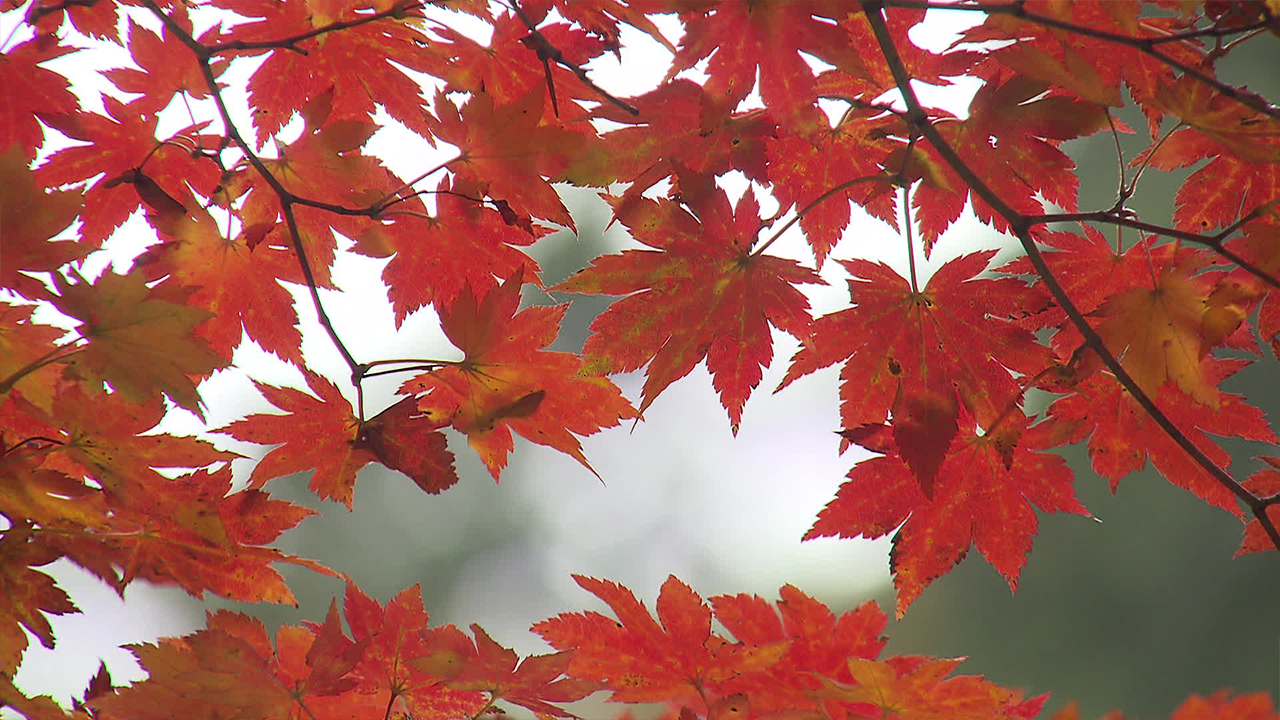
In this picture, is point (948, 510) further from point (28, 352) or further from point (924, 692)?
point (28, 352)

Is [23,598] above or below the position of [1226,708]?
above

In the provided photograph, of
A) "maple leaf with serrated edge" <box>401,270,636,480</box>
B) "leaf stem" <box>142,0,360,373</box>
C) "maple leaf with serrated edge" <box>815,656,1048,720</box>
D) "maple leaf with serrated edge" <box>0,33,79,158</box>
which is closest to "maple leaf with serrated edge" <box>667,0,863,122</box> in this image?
"maple leaf with serrated edge" <box>401,270,636,480</box>

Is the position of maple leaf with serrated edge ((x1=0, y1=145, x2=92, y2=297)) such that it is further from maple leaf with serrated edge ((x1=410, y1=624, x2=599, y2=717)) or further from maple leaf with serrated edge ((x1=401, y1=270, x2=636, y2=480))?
maple leaf with serrated edge ((x1=410, y1=624, x2=599, y2=717))

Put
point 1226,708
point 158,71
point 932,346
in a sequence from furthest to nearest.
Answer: point 158,71 → point 932,346 → point 1226,708

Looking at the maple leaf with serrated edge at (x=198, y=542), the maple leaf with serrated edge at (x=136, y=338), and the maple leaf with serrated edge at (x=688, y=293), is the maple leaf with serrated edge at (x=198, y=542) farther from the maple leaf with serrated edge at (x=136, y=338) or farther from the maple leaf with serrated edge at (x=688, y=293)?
the maple leaf with serrated edge at (x=688, y=293)

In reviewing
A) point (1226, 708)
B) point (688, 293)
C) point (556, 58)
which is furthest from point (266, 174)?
point (1226, 708)

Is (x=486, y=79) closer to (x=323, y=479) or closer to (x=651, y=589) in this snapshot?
(x=323, y=479)

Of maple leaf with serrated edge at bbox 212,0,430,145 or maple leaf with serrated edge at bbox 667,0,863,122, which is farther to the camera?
maple leaf with serrated edge at bbox 212,0,430,145

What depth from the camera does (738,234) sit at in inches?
31.1

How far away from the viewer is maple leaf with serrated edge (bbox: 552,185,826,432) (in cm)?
78

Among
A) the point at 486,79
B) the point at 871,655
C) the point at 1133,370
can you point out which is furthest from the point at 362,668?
the point at 1133,370

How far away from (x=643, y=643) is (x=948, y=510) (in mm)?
318

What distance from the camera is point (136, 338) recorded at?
0.65 meters

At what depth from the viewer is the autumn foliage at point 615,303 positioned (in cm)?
69
